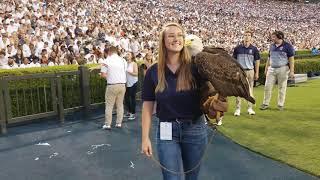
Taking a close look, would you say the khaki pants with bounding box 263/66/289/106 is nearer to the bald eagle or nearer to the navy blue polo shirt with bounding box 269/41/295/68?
the navy blue polo shirt with bounding box 269/41/295/68

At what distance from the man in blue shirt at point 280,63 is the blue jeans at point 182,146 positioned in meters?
7.38

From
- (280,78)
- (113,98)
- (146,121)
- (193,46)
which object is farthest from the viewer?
(280,78)

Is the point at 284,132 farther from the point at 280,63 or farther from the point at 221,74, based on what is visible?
the point at 221,74

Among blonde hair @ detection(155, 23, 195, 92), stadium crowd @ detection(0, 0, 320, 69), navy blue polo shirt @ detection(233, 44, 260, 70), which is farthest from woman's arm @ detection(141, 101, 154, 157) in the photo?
stadium crowd @ detection(0, 0, 320, 69)

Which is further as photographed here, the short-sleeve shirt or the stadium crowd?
the stadium crowd

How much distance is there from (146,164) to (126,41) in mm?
13865

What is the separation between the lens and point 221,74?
3.37 metres

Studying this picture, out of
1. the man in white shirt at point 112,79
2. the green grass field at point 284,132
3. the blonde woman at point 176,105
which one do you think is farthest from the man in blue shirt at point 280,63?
the blonde woman at point 176,105

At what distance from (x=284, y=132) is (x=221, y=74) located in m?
5.32

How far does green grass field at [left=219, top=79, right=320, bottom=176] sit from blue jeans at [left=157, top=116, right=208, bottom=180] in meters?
2.72

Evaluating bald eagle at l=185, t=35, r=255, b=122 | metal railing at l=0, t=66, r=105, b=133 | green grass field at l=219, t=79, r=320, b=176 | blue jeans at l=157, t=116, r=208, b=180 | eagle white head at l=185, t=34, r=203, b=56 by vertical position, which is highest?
eagle white head at l=185, t=34, r=203, b=56

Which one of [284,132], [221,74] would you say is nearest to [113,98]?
[284,132]

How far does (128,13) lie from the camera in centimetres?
2914

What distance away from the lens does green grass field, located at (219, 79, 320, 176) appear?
6662 millimetres
